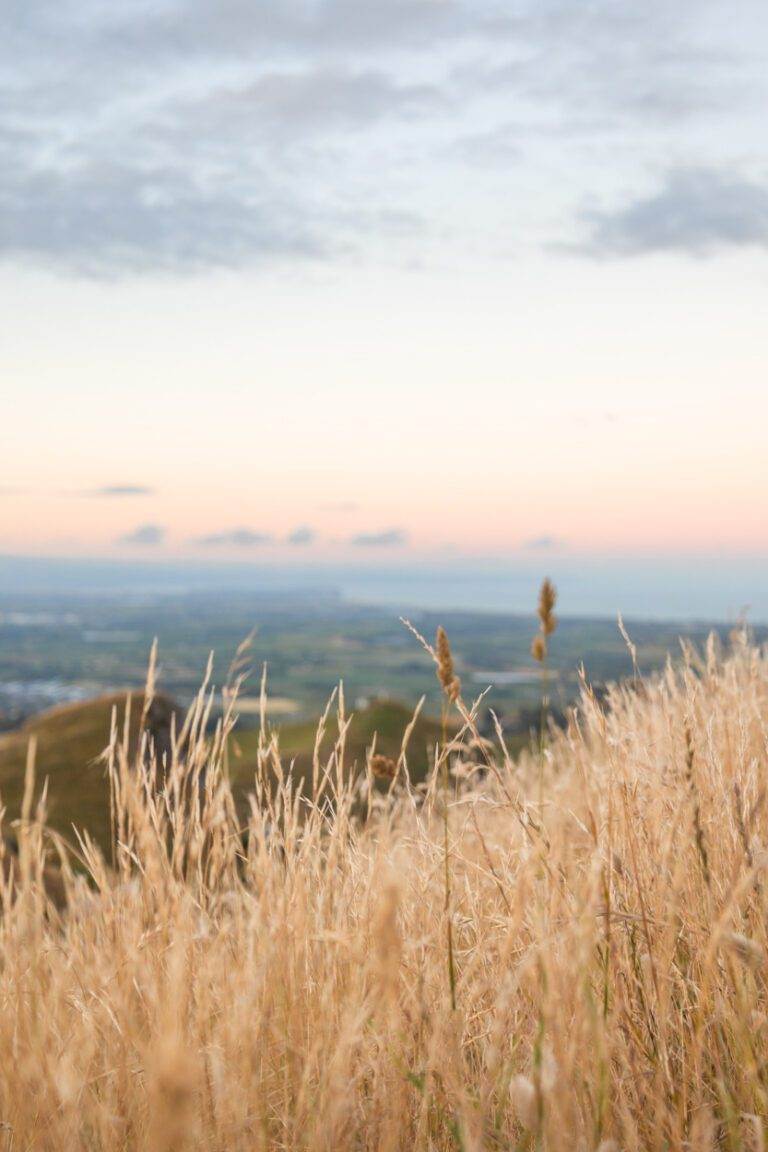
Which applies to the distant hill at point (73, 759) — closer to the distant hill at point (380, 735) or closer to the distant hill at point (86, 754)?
the distant hill at point (86, 754)

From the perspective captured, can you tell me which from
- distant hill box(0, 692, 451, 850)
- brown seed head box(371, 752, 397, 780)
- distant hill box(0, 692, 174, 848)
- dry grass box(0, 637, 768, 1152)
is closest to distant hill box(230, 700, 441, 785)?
distant hill box(0, 692, 451, 850)

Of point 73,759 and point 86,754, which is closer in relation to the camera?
point 73,759

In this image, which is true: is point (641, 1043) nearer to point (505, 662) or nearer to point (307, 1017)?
point (307, 1017)

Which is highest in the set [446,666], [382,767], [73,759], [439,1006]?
[446,666]

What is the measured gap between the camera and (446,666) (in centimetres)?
238

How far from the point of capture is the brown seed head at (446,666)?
2.36 meters

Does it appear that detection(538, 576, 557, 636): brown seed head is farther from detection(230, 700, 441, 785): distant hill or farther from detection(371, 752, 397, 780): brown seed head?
detection(230, 700, 441, 785): distant hill

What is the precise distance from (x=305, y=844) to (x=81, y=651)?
128871 millimetres

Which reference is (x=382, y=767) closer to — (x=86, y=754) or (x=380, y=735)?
(x=86, y=754)

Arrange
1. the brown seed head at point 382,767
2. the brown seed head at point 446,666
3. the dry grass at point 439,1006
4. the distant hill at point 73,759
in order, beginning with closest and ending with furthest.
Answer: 1. the dry grass at point 439,1006
2. the brown seed head at point 446,666
3. the brown seed head at point 382,767
4. the distant hill at point 73,759

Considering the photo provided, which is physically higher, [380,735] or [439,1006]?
[439,1006]

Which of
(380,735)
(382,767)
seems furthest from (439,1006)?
(380,735)

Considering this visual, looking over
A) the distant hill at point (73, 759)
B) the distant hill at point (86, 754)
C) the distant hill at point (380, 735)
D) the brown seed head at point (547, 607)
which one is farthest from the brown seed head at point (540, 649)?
the distant hill at point (380, 735)

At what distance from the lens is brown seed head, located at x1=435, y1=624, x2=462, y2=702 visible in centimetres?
236
